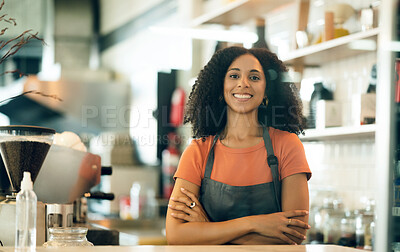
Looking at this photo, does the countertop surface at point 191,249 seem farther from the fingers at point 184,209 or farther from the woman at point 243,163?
the fingers at point 184,209

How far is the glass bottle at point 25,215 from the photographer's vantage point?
4.13 ft

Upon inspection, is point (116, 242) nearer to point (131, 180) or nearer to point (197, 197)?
point (197, 197)

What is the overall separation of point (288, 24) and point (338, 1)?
38 centimetres

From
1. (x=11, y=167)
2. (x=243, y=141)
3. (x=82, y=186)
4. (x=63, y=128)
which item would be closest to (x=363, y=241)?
(x=243, y=141)

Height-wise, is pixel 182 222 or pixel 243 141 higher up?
pixel 243 141

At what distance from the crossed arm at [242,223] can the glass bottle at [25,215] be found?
0.63 meters

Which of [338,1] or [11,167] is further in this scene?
[338,1]

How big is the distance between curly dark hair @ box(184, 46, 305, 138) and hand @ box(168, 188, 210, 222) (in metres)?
0.26

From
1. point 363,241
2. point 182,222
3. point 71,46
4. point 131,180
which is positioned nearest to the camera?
point 182,222

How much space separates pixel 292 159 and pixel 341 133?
→ 2.62 feet

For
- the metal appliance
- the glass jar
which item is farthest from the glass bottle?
the metal appliance

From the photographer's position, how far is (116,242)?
7.18ft

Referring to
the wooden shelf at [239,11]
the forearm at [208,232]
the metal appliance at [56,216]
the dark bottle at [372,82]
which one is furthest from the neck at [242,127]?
the wooden shelf at [239,11]

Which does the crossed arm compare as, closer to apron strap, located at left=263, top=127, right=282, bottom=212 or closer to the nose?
apron strap, located at left=263, top=127, right=282, bottom=212
